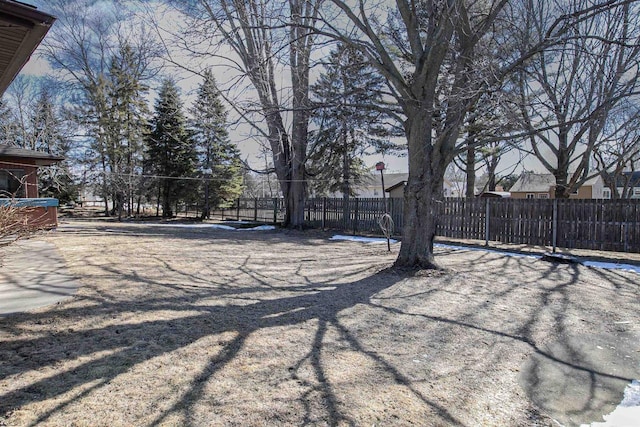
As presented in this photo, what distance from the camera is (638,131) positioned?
11.5 metres

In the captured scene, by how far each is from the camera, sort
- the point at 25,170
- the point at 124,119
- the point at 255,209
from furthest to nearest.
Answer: the point at 124,119
the point at 255,209
the point at 25,170

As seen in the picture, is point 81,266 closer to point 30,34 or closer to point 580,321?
point 30,34

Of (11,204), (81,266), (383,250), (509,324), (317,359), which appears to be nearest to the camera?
(317,359)

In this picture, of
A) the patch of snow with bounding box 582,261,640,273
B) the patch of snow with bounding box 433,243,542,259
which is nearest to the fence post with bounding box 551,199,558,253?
the patch of snow with bounding box 433,243,542,259

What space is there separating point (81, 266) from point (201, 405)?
5.05 metres

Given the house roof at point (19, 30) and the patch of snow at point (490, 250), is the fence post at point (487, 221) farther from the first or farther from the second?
the house roof at point (19, 30)

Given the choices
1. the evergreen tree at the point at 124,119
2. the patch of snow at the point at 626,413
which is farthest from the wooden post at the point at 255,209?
the patch of snow at the point at 626,413

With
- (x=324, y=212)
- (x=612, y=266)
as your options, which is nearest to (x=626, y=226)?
(x=612, y=266)

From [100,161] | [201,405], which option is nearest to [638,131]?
[201,405]

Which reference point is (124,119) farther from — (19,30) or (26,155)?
(19,30)

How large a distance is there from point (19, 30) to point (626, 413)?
18.2 ft

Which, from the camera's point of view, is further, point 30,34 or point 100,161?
point 100,161

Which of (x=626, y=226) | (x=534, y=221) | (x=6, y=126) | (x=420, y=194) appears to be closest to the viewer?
(x=420, y=194)

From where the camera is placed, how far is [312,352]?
9.32 feet
